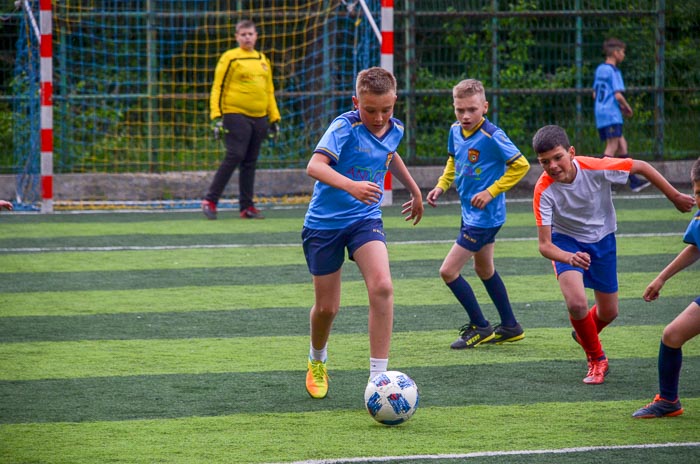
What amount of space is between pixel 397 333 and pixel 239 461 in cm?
269

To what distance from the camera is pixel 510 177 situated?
6.36 m

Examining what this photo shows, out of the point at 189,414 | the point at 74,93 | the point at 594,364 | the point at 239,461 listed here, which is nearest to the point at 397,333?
the point at 594,364

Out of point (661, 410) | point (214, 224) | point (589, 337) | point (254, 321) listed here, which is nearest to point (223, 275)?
point (254, 321)

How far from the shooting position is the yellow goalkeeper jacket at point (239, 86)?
481 inches

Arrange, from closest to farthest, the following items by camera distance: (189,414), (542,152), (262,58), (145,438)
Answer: (145,438), (189,414), (542,152), (262,58)

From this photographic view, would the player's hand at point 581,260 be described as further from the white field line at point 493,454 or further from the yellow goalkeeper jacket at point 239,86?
the yellow goalkeeper jacket at point 239,86

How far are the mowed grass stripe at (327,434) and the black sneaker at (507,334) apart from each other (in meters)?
1.51

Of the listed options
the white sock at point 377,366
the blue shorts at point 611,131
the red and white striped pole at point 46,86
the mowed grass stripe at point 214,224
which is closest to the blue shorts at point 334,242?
the white sock at point 377,366

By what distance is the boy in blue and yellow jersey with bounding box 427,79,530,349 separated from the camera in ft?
21.5

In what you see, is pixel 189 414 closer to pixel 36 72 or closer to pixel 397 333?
pixel 397 333

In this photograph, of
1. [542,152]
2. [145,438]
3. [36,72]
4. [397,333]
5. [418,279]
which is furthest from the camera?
[36,72]

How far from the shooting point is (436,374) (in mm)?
5820

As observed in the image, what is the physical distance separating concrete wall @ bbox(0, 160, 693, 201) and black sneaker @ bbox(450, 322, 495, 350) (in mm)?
8082

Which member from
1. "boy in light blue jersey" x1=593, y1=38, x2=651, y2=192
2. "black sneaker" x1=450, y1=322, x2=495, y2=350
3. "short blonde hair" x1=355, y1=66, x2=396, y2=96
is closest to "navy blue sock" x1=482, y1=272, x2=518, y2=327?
"black sneaker" x1=450, y1=322, x2=495, y2=350
